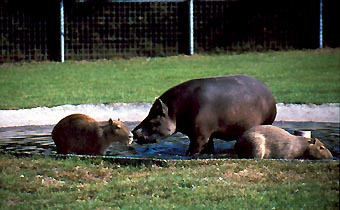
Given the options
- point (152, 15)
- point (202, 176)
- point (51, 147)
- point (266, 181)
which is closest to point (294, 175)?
point (266, 181)

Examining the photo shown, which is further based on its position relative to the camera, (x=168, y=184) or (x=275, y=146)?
(x=275, y=146)

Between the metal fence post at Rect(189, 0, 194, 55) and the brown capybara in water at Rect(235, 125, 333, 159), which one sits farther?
the metal fence post at Rect(189, 0, 194, 55)

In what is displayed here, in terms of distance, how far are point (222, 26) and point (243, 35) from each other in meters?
0.61

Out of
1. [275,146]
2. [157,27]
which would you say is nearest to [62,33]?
[157,27]

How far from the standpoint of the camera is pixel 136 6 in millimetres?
20984

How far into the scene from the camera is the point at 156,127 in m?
8.91

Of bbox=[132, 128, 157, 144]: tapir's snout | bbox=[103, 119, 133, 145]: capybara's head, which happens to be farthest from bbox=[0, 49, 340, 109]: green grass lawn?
bbox=[103, 119, 133, 145]: capybara's head

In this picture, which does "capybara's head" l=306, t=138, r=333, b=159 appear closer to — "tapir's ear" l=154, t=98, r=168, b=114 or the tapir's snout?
"tapir's ear" l=154, t=98, r=168, b=114

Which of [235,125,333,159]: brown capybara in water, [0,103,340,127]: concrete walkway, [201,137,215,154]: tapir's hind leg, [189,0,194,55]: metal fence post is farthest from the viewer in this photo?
[189,0,194,55]: metal fence post

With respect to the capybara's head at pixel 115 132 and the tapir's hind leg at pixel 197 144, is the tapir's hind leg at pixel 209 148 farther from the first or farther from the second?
the capybara's head at pixel 115 132

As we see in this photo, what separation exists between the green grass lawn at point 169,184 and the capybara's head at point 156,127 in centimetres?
129

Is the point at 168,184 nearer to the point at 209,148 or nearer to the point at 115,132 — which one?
the point at 115,132

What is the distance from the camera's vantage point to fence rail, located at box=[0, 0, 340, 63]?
2017 cm

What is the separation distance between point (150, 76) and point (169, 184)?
10.4 metres
